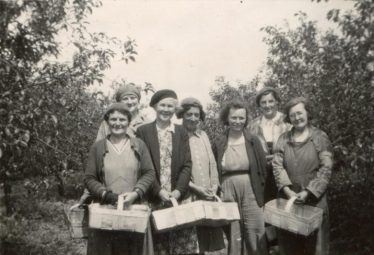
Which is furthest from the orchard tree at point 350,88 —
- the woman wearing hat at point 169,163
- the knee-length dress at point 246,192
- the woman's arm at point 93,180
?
the woman's arm at point 93,180

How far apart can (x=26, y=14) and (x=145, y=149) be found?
187 cm

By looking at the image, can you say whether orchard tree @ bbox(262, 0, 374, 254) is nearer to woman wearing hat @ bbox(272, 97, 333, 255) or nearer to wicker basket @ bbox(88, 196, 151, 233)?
woman wearing hat @ bbox(272, 97, 333, 255)

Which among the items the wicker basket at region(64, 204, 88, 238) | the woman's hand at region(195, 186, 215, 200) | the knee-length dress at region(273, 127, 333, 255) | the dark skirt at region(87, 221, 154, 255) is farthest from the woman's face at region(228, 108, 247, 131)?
the wicker basket at region(64, 204, 88, 238)

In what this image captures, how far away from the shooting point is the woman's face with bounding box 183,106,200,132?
496cm

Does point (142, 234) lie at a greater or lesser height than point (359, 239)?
greater

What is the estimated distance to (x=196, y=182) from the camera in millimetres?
4855

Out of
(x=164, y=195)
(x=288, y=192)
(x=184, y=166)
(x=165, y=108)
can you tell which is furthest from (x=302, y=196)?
(x=165, y=108)

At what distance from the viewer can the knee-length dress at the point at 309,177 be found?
4516mm

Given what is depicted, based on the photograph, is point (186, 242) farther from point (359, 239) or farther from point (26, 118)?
point (359, 239)

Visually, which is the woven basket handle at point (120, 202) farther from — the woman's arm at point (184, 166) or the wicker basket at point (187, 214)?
the woman's arm at point (184, 166)

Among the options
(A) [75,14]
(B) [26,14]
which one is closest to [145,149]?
(B) [26,14]

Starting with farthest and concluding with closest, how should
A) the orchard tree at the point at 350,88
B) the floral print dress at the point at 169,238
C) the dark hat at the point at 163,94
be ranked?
1. the dark hat at the point at 163,94
2. the floral print dress at the point at 169,238
3. the orchard tree at the point at 350,88

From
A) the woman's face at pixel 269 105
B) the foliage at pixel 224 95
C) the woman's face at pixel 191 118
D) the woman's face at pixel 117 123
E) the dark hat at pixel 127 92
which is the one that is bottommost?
the woman's face at pixel 117 123

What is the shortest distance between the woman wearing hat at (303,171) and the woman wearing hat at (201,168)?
65 cm
